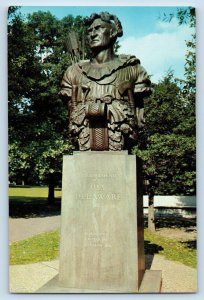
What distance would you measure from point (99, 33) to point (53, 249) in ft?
21.1

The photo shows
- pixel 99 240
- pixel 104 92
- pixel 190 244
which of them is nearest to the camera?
pixel 99 240

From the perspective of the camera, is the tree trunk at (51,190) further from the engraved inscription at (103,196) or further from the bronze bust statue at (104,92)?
the engraved inscription at (103,196)

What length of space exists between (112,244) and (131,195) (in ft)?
2.35

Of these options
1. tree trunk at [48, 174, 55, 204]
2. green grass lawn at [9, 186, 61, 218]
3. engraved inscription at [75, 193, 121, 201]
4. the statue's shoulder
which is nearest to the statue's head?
the statue's shoulder

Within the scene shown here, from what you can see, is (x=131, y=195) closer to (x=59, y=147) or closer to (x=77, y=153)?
(x=77, y=153)

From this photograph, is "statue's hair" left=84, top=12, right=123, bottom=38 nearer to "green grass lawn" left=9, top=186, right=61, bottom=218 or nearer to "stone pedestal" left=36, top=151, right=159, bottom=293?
"stone pedestal" left=36, top=151, right=159, bottom=293

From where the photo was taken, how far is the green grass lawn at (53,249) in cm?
1022

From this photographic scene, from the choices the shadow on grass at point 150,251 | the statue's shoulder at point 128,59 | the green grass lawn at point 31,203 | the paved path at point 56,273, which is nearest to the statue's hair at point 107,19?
the statue's shoulder at point 128,59

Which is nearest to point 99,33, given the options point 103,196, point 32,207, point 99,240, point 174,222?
point 103,196

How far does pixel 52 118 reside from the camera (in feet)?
57.1

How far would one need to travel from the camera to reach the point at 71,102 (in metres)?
6.93

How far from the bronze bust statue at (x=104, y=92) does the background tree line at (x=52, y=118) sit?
15.9 ft

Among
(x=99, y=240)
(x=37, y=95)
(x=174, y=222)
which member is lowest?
(x=174, y=222)

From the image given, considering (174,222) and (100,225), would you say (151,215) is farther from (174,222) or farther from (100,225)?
(100,225)
